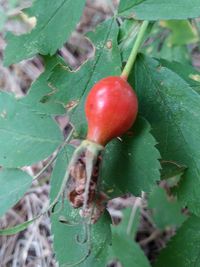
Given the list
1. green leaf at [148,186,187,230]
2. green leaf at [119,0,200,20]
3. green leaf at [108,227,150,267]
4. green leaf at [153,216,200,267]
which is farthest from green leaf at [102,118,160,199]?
green leaf at [148,186,187,230]

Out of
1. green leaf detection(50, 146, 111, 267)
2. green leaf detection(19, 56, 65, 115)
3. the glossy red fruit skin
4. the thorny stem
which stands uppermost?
the glossy red fruit skin

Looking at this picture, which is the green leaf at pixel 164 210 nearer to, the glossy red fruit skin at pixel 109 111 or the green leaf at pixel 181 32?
the green leaf at pixel 181 32

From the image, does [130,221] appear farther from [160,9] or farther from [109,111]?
[109,111]

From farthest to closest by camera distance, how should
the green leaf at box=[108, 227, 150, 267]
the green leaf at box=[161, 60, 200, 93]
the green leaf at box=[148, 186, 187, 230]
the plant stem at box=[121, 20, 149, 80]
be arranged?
the green leaf at box=[148, 186, 187, 230], the green leaf at box=[108, 227, 150, 267], the green leaf at box=[161, 60, 200, 93], the plant stem at box=[121, 20, 149, 80]

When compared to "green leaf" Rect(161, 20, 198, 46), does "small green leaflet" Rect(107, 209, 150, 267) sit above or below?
below

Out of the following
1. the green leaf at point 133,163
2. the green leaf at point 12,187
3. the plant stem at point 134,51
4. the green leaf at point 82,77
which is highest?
the plant stem at point 134,51

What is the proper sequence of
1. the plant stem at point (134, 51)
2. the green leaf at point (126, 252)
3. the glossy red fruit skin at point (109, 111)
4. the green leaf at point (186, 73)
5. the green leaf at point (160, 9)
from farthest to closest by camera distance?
the green leaf at point (126, 252) < the green leaf at point (186, 73) < the green leaf at point (160, 9) < the plant stem at point (134, 51) < the glossy red fruit skin at point (109, 111)

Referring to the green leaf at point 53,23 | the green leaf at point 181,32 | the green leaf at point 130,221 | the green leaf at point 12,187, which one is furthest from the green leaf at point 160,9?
the green leaf at point 130,221

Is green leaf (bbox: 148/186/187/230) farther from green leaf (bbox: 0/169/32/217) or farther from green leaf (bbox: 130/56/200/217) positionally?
green leaf (bbox: 0/169/32/217)
